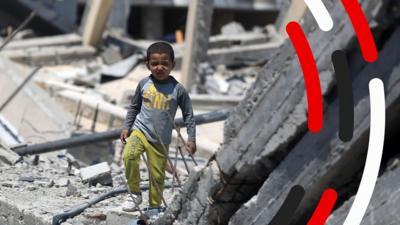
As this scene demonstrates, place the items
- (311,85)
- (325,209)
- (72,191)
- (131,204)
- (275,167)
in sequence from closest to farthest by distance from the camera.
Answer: (311,85)
(325,209)
(275,167)
(131,204)
(72,191)

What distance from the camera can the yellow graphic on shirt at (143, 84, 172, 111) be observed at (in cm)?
440

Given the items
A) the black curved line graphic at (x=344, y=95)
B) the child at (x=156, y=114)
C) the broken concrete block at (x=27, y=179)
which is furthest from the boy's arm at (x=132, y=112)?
the broken concrete block at (x=27, y=179)

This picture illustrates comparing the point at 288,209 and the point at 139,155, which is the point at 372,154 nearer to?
the point at 288,209

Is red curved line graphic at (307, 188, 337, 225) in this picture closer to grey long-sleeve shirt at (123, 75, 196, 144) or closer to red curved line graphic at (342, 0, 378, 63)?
red curved line graphic at (342, 0, 378, 63)

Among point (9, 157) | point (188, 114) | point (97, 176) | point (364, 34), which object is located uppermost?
point (364, 34)

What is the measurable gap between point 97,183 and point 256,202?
214 cm

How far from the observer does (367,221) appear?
11.4ft

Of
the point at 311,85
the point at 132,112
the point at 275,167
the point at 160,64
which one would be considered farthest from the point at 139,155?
the point at 311,85

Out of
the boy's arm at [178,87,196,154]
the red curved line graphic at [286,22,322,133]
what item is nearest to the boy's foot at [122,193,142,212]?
the boy's arm at [178,87,196,154]

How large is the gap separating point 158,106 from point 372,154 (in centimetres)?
126

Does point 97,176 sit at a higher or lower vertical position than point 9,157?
lower

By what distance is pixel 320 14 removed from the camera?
363 cm

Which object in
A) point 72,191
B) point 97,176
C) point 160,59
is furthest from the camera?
point 97,176

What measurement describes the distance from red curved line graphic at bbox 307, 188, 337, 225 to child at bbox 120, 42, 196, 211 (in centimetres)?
91
